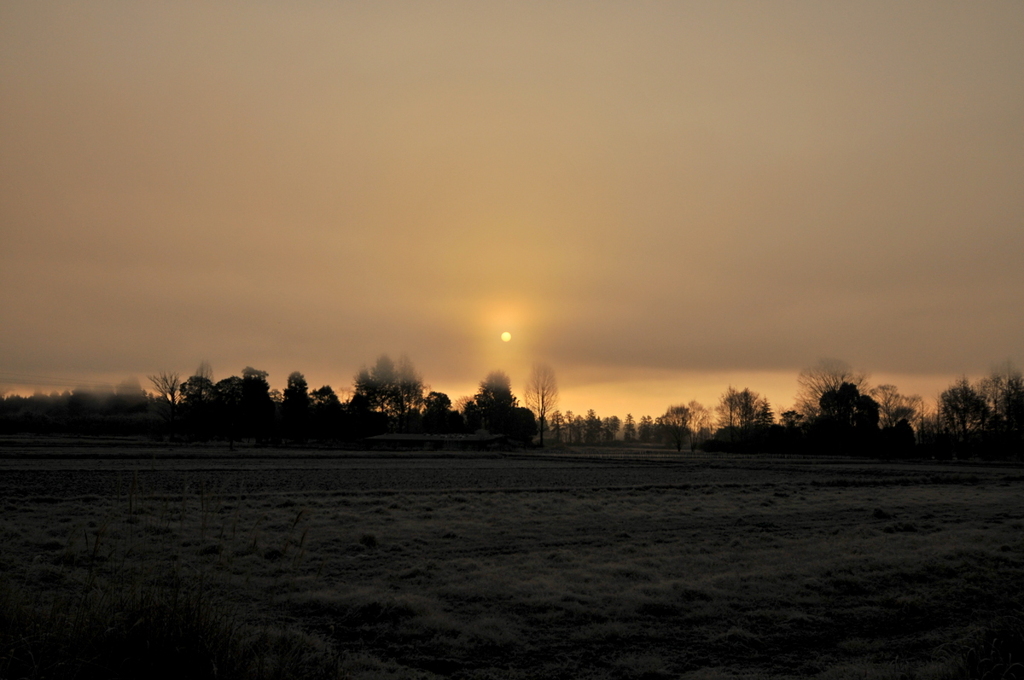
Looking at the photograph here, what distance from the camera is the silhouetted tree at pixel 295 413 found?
108562 mm

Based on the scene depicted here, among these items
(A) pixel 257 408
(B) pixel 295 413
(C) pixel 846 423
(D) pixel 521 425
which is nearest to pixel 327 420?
(B) pixel 295 413

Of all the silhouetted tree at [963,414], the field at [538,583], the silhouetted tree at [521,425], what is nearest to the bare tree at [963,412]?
the silhouetted tree at [963,414]

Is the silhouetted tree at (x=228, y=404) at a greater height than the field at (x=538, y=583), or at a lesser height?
greater

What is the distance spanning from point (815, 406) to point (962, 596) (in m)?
110

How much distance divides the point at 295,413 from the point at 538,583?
10420cm

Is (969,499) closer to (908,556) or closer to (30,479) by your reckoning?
(908,556)

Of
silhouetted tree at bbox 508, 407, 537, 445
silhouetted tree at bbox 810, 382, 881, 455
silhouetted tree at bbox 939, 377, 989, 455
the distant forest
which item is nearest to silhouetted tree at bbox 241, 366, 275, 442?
the distant forest

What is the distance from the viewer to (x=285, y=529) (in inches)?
630

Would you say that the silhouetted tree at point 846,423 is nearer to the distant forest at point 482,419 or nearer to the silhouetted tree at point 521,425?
the distant forest at point 482,419

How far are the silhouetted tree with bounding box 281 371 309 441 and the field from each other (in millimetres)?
88932

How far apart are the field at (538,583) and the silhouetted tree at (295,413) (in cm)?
8893

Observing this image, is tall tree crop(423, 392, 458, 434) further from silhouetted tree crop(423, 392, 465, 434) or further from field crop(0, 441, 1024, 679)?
field crop(0, 441, 1024, 679)

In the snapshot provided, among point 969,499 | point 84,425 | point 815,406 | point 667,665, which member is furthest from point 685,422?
point 667,665

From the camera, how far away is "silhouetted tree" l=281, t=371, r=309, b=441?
4274 inches
